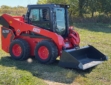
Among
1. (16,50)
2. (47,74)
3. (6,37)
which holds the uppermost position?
(6,37)

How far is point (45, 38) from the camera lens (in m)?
7.90

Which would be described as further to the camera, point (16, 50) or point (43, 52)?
point (16, 50)

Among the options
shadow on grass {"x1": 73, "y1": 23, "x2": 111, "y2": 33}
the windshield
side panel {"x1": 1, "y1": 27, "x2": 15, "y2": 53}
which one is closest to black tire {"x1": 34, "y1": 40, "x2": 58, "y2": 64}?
the windshield

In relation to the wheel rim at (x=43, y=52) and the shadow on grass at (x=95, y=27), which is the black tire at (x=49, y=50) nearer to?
the wheel rim at (x=43, y=52)

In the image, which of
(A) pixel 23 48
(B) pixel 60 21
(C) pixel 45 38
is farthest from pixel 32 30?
(B) pixel 60 21

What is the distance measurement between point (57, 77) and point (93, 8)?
20196 millimetres

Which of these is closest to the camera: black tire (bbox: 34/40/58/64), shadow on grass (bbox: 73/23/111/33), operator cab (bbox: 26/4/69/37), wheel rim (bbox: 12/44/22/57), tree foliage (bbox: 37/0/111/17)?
black tire (bbox: 34/40/58/64)

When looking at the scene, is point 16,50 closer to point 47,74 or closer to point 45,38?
point 45,38

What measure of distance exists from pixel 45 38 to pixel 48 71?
4.09ft

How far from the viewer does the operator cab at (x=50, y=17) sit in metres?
7.90

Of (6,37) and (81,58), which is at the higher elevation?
(6,37)

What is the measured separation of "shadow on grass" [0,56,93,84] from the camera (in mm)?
6647

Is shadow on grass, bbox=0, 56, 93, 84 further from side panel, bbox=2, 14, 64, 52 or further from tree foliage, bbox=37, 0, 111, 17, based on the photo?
tree foliage, bbox=37, 0, 111, 17

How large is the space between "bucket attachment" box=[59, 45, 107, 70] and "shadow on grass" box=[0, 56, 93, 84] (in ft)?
0.66
